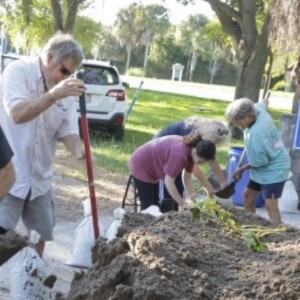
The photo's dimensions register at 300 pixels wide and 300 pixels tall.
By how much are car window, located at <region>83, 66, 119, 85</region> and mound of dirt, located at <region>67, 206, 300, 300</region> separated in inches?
491

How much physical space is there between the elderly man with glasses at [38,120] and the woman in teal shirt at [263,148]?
273 cm

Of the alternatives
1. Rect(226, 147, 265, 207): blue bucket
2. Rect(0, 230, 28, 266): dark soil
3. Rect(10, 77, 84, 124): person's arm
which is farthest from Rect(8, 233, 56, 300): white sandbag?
Rect(226, 147, 265, 207): blue bucket

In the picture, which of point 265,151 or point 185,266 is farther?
point 265,151

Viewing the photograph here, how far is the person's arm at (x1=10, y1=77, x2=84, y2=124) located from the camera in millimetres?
4211

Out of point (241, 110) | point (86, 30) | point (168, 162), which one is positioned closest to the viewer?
point (168, 162)

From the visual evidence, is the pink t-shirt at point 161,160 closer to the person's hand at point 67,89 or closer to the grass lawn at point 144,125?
the person's hand at point 67,89

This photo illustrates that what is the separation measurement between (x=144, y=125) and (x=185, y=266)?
18.0 m

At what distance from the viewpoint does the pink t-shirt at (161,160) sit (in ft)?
19.2

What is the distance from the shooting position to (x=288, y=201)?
979cm

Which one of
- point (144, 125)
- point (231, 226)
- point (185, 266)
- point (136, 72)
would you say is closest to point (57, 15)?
point (144, 125)

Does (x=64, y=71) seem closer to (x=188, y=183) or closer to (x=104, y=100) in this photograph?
(x=188, y=183)

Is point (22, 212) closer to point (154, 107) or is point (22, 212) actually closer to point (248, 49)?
point (248, 49)

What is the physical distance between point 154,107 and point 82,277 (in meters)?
26.6

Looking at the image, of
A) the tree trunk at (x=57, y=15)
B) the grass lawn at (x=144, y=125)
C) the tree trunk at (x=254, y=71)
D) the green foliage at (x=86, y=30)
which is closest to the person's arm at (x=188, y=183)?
the grass lawn at (x=144, y=125)
